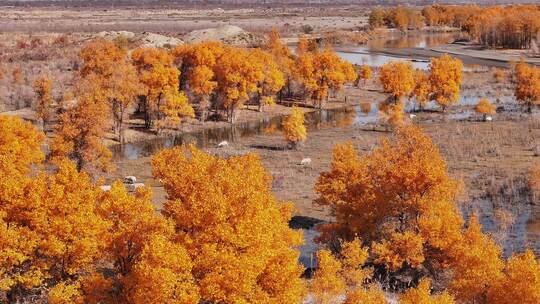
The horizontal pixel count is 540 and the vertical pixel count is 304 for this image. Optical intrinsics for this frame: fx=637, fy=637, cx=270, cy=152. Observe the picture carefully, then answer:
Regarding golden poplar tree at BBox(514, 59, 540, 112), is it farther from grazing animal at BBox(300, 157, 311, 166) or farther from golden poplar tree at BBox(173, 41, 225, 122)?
golden poplar tree at BBox(173, 41, 225, 122)

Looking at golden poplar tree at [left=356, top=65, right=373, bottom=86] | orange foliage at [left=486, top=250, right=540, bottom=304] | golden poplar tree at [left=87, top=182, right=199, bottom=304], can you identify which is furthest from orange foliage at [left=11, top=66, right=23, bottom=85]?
orange foliage at [left=486, top=250, right=540, bottom=304]

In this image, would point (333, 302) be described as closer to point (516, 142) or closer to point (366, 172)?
point (366, 172)

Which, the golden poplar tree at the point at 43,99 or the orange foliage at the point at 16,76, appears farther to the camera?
the orange foliage at the point at 16,76

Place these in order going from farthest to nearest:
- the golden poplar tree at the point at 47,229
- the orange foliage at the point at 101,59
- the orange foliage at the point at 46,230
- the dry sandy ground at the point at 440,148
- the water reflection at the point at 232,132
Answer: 1. the orange foliage at the point at 101,59
2. the water reflection at the point at 232,132
3. the dry sandy ground at the point at 440,148
4. the orange foliage at the point at 46,230
5. the golden poplar tree at the point at 47,229

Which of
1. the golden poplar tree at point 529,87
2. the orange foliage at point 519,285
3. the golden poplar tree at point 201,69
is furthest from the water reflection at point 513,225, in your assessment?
the golden poplar tree at point 201,69

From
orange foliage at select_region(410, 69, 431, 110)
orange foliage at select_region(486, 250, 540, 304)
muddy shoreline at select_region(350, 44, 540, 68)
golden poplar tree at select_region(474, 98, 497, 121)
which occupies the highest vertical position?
muddy shoreline at select_region(350, 44, 540, 68)

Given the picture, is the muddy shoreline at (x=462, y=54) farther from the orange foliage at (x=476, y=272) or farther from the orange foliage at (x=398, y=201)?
the orange foliage at (x=476, y=272)

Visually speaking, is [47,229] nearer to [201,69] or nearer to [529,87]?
[201,69]

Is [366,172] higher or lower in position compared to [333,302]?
higher

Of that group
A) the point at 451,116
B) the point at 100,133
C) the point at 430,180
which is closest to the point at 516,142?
the point at 451,116
